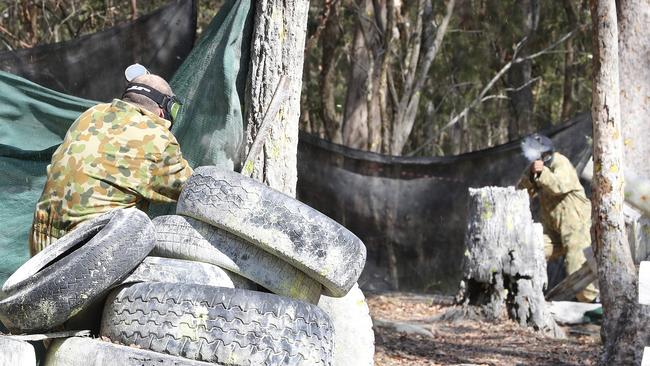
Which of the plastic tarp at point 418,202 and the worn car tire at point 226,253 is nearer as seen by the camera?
the worn car tire at point 226,253

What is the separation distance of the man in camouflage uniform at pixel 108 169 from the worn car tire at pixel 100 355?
0.66 m

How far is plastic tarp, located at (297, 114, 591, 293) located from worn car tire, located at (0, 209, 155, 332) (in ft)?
20.4

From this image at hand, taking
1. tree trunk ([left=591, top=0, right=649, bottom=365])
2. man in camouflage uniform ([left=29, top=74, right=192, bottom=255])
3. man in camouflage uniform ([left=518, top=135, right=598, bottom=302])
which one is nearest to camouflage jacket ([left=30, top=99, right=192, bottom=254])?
man in camouflage uniform ([left=29, top=74, right=192, bottom=255])

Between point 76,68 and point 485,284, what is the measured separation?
425 cm

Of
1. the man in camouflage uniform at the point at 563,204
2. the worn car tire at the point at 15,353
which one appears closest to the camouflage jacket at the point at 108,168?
the worn car tire at the point at 15,353

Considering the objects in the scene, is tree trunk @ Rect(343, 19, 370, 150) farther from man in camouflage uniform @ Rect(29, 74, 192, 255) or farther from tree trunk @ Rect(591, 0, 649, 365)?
man in camouflage uniform @ Rect(29, 74, 192, 255)

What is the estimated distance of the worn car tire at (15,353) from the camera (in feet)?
13.8

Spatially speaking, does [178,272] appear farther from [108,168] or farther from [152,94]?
[152,94]

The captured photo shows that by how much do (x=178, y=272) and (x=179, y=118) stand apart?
1616mm

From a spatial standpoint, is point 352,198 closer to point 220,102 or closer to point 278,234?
point 220,102

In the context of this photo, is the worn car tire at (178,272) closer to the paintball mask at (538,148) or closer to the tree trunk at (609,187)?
the tree trunk at (609,187)

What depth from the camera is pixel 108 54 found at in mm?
6965

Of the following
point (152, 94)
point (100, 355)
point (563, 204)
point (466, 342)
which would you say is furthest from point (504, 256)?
point (100, 355)

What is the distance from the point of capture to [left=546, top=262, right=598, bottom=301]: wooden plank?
990 cm
